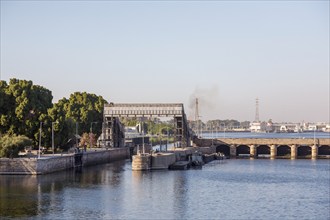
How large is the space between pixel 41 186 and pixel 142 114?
76.9 meters

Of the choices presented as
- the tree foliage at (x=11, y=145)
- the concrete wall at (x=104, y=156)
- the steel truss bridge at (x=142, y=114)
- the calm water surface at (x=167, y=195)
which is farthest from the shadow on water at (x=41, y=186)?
the steel truss bridge at (x=142, y=114)

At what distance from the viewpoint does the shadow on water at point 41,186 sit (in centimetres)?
8588

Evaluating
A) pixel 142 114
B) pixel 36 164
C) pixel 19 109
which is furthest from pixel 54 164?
pixel 142 114

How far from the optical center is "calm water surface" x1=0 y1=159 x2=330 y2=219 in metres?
84.3

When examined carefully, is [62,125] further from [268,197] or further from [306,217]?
[306,217]

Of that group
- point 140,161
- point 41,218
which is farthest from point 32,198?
point 140,161

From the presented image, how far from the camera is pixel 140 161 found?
143000 millimetres

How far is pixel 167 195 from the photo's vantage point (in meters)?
102

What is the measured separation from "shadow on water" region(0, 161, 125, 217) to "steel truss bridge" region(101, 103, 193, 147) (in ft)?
117

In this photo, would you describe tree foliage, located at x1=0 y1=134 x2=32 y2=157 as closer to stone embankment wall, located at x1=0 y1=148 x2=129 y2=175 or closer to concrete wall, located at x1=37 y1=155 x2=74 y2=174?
stone embankment wall, located at x1=0 y1=148 x2=129 y2=175

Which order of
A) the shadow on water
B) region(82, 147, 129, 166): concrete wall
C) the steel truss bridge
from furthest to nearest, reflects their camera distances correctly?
the steel truss bridge
region(82, 147, 129, 166): concrete wall
the shadow on water

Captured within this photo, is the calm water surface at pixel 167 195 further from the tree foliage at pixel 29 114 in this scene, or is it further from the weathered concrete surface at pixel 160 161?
the tree foliage at pixel 29 114

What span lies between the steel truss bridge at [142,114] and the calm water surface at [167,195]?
3714 centimetres

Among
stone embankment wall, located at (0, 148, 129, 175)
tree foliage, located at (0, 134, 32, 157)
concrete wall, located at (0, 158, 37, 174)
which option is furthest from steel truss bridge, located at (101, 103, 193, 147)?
concrete wall, located at (0, 158, 37, 174)
